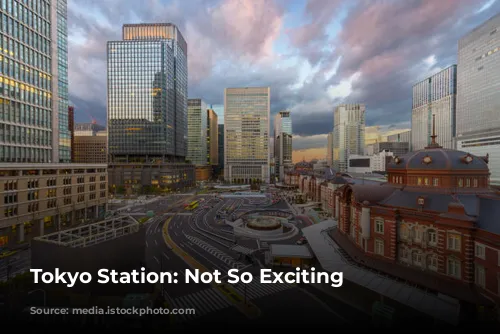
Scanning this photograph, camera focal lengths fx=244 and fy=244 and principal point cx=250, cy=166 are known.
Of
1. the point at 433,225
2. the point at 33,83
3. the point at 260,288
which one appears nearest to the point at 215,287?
the point at 260,288

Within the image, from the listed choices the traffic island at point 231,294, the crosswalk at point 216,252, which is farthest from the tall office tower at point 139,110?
the traffic island at point 231,294

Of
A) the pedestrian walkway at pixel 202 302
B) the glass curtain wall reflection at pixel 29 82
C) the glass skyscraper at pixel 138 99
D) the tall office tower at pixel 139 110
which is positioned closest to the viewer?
the pedestrian walkway at pixel 202 302

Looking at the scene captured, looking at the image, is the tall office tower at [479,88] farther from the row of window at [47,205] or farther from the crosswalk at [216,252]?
the row of window at [47,205]

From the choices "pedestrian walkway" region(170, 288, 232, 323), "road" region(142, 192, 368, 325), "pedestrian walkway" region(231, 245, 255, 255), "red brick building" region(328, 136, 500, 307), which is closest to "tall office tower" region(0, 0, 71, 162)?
"road" region(142, 192, 368, 325)

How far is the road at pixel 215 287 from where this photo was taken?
88.6 ft

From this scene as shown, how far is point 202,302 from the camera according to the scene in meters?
29.7

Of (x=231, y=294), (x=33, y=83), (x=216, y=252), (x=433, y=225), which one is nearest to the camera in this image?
(x=231, y=294)

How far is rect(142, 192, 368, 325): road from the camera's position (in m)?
27.0

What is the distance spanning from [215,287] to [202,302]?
365 centimetres

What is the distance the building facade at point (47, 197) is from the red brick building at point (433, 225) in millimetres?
63138

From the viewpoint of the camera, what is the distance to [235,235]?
56.8 meters

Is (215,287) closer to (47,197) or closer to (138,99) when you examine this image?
(47,197)

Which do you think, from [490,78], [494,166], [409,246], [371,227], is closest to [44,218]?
[371,227]

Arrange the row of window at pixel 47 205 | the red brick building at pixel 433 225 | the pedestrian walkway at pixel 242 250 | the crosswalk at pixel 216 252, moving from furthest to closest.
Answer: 1. the row of window at pixel 47 205
2. the pedestrian walkway at pixel 242 250
3. the crosswalk at pixel 216 252
4. the red brick building at pixel 433 225
